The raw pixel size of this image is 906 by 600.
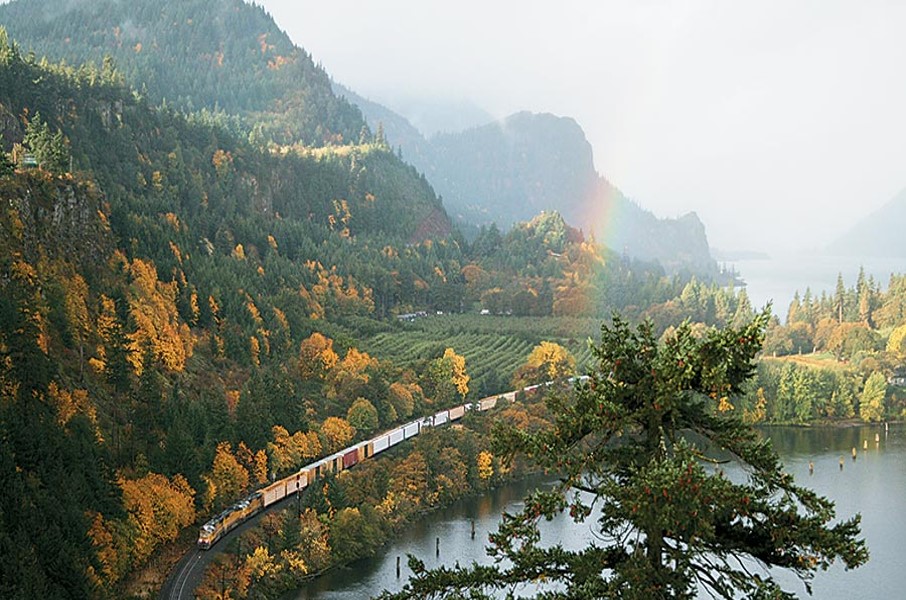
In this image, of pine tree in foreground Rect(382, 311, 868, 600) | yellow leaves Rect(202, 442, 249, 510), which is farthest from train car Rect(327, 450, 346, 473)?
pine tree in foreground Rect(382, 311, 868, 600)

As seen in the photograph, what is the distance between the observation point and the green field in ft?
209

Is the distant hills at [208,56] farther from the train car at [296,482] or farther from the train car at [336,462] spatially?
the train car at [296,482]

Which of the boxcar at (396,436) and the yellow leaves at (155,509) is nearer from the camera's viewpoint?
the yellow leaves at (155,509)

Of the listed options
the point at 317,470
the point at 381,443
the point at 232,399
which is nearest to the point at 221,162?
the point at 232,399

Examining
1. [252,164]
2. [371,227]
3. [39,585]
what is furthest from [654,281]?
[39,585]

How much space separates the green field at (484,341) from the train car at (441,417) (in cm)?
544

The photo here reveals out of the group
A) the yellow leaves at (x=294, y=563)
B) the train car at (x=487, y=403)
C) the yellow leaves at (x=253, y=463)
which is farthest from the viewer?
the train car at (x=487, y=403)

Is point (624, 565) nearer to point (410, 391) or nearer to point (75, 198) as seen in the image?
point (75, 198)

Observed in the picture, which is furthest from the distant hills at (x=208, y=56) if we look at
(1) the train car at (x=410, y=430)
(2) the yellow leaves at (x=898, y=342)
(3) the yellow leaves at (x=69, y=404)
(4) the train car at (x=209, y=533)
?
(4) the train car at (x=209, y=533)

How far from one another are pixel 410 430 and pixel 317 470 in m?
9.68

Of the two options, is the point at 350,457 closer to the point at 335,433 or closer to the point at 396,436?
the point at 335,433

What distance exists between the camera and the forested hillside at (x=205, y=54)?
452 feet

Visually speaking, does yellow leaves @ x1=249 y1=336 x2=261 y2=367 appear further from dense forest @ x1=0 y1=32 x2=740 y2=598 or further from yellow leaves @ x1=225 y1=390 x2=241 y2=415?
yellow leaves @ x1=225 y1=390 x2=241 y2=415

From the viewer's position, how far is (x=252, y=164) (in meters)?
96.3
